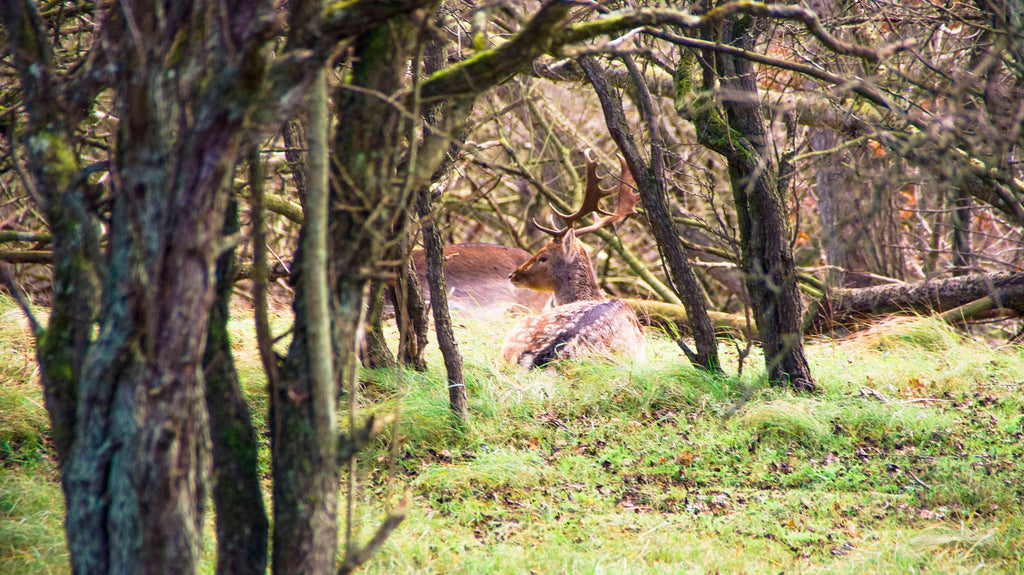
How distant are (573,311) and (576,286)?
1.64 metres

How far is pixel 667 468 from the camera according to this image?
4.90 meters

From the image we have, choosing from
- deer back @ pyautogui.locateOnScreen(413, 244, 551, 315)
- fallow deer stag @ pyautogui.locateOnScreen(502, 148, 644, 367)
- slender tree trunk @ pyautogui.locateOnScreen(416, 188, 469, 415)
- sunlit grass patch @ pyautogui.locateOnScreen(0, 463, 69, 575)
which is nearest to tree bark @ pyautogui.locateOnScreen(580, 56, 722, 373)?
fallow deer stag @ pyautogui.locateOnScreen(502, 148, 644, 367)

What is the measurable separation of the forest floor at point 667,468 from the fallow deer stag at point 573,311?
24cm

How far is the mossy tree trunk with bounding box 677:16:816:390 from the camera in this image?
5.66 m

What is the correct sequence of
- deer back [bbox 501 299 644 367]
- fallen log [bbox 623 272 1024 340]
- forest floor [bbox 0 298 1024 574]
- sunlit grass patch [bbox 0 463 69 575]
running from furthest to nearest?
fallen log [bbox 623 272 1024 340] → deer back [bbox 501 299 644 367] → forest floor [bbox 0 298 1024 574] → sunlit grass patch [bbox 0 463 69 575]

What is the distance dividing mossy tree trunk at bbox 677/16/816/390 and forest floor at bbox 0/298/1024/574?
0.37m

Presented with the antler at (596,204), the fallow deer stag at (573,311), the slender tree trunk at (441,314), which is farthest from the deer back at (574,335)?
the antler at (596,204)

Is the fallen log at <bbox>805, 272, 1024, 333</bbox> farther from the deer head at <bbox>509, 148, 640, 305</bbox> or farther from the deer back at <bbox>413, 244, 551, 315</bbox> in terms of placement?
the deer back at <bbox>413, 244, 551, 315</bbox>

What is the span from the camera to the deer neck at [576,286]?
883cm

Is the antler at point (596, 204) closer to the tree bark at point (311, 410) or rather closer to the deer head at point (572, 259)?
the deer head at point (572, 259)

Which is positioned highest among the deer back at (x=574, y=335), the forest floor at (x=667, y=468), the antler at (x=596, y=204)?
the antler at (x=596, y=204)

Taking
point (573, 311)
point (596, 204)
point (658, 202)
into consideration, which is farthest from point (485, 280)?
point (658, 202)

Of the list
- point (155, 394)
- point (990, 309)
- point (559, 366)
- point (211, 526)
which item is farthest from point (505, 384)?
point (990, 309)

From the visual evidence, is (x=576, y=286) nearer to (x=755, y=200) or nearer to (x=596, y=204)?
(x=596, y=204)
